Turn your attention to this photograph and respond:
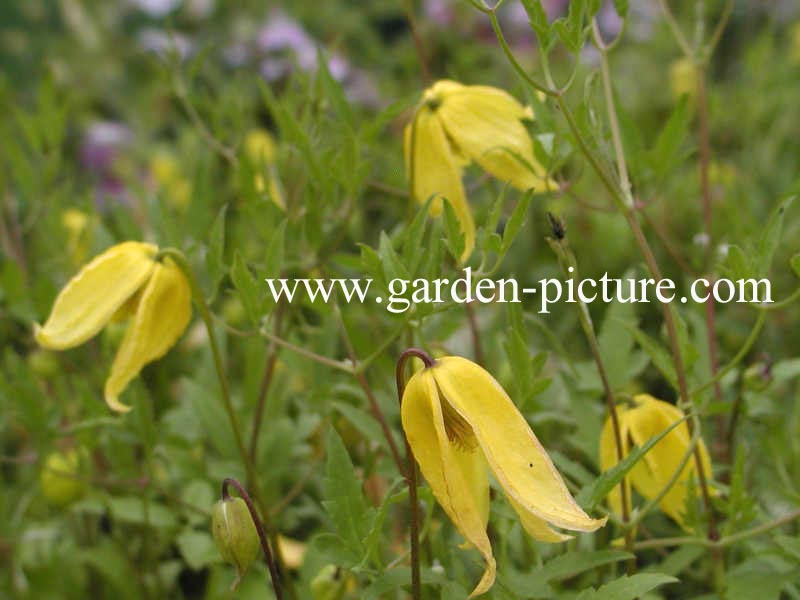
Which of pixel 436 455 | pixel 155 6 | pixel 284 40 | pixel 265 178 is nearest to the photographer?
pixel 436 455

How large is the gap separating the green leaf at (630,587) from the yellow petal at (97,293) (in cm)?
41

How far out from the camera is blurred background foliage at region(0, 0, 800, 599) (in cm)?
78

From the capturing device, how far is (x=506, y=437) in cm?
62

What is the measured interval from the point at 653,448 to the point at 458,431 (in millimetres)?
216

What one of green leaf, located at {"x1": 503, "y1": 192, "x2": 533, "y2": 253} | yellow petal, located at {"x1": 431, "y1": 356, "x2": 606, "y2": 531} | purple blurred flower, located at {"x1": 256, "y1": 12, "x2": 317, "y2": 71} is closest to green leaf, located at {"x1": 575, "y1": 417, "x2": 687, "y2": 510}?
yellow petal, located at {"x1": 431, "y1": 356, "x2": 606, "y2": 531}

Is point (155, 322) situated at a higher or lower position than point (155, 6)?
lower

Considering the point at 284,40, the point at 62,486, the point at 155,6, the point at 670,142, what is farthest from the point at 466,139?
the point at 155,6

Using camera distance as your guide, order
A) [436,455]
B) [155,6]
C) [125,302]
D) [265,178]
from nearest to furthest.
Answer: [436,455] < [125,302] < [265,178] < [155,6]

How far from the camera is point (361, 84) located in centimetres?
248

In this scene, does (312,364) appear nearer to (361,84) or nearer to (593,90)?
(593,90)

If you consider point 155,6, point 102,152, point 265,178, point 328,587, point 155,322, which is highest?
point 155,6

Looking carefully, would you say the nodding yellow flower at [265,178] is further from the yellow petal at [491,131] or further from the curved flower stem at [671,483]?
the curved flower stem at [671,483]

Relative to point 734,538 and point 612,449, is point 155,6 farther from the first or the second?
point 734,538

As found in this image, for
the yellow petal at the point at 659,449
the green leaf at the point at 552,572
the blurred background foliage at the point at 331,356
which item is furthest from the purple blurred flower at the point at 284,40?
the green leaf at the point at 552,572
